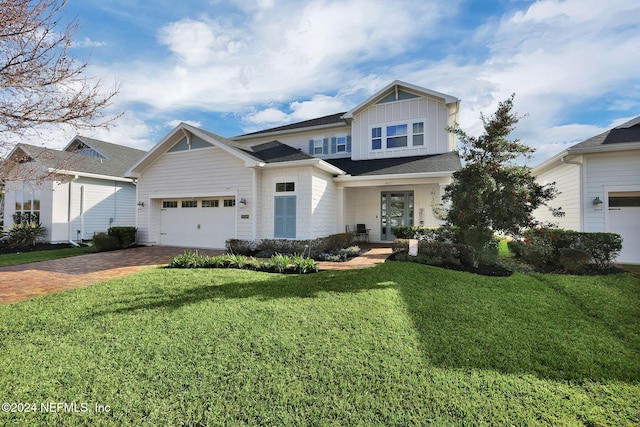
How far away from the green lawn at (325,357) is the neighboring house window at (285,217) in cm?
518

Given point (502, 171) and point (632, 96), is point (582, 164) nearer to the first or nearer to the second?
point (632, 96)

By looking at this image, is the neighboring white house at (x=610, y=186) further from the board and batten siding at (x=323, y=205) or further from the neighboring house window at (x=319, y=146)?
the neighboring house window at (x=319, y=146)

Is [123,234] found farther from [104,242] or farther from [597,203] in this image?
[597,203]

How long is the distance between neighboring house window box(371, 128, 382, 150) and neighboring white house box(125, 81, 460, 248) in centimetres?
5

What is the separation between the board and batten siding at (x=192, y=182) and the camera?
11.5 meters

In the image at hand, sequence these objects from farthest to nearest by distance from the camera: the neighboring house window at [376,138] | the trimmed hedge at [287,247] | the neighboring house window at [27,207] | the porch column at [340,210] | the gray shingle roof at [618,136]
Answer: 1. the neighboring house window at [27,207]
2. the neighboring house window at [376,138]
3. the porch column at [340,210]
4. the trimmed hedge at [287,247]
5. the gray shingle roof at [618,136]

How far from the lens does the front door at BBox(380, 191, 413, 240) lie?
47.3 feet

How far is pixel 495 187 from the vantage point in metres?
7.44

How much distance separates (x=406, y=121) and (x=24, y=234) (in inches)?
772

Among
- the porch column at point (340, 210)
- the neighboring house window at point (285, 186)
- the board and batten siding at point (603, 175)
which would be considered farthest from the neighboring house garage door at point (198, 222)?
the board and batten siding at point (603, 175)

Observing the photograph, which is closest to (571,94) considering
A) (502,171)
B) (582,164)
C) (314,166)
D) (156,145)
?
(582,164)

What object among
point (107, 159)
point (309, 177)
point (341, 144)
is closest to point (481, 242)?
point (309, 177)

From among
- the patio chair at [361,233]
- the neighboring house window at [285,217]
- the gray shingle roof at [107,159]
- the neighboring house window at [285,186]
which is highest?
the gray shingle roof at [107,159]

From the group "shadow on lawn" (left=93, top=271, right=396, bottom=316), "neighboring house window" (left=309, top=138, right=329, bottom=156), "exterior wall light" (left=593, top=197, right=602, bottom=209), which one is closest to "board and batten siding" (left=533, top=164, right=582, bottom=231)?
"exterior wall light" (left=593, top=197, right=602, bottom=209)
